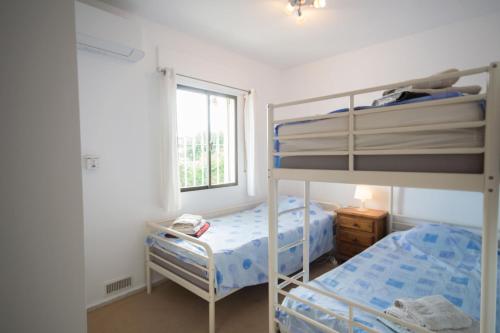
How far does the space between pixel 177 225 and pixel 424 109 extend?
220 cm

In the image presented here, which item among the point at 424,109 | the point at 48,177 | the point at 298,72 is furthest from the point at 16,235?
the point at 298,72

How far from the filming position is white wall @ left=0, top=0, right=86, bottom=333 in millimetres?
656

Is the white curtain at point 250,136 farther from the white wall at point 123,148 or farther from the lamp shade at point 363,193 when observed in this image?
the lamp shade at point 363,193

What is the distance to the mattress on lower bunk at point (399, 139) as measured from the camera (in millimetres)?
921

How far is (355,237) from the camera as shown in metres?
3.02

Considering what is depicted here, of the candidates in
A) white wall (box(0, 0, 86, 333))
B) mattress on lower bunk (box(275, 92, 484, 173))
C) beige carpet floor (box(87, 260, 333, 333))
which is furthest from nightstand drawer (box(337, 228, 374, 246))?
white wall (box(0, 0, 86, 333))

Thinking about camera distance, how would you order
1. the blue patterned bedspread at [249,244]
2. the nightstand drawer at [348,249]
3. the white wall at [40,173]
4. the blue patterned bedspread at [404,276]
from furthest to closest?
the nightstand drawer at [348,249] → the blue patterned bedspread at [249,244] → the blue patterned bedspread at [404,276] → the white wall at [40,173]

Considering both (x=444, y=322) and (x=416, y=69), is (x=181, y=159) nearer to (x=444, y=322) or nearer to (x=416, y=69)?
(x=444, y=322)

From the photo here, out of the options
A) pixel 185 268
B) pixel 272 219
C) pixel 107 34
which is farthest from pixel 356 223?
pixel 107 34

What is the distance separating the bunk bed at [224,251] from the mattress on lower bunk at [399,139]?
659 millimetres

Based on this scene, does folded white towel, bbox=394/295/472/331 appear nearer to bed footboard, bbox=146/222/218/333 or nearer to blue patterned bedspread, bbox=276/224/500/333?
blue patterned bedspread, bbox=276/224/500/333

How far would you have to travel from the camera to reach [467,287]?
1.69 m

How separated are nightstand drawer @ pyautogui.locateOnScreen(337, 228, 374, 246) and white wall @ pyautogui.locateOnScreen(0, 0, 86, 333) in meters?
2.88

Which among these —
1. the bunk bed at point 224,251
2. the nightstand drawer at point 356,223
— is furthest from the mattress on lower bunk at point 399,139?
the nightstand drawer at point 356,223
